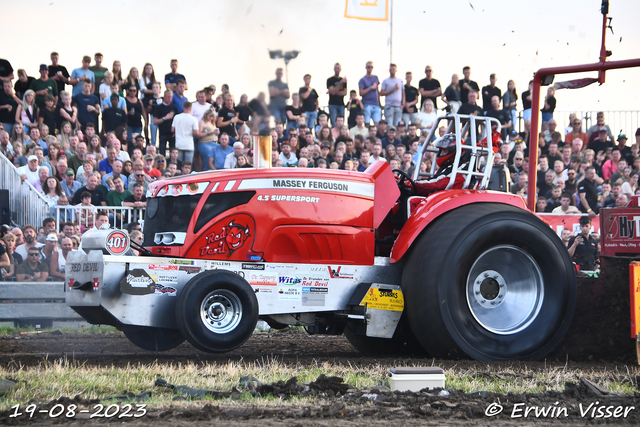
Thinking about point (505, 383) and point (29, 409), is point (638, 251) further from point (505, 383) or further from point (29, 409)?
point (29, 409)

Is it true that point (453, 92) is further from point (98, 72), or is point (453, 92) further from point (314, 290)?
point (314, 290)

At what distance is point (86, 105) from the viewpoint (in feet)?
44.4

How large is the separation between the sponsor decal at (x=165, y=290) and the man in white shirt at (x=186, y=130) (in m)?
7.11

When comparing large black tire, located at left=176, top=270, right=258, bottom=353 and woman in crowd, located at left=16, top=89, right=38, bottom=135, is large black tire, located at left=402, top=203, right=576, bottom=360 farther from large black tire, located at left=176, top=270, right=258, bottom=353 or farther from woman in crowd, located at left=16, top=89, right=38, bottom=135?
woman in crowd, located at left=16, top=89, right=38, bottom=135

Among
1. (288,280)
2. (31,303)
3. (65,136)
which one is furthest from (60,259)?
(288,280)

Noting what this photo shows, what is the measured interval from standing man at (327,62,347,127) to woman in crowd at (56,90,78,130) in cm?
481

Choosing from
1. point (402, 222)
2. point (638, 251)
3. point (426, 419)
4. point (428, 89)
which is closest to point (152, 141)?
point (428, 89)

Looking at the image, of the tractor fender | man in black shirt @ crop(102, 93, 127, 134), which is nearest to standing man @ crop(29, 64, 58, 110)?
man in black shirt @ crop(102, 93, 127, 134)

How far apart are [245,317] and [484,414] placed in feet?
8.23

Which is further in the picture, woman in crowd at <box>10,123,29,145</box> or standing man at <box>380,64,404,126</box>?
standing man at <box>380,64,404,126</box>

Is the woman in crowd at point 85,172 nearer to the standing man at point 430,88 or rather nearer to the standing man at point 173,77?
the standing man at point 173,77

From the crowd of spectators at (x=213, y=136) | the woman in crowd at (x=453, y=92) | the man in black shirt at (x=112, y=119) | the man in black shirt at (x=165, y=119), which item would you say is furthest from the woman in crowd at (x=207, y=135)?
the woman in crowd at (x=453, y=92)

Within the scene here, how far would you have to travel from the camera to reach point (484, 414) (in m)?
4.29

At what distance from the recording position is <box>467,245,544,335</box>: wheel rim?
6793 millimetres
